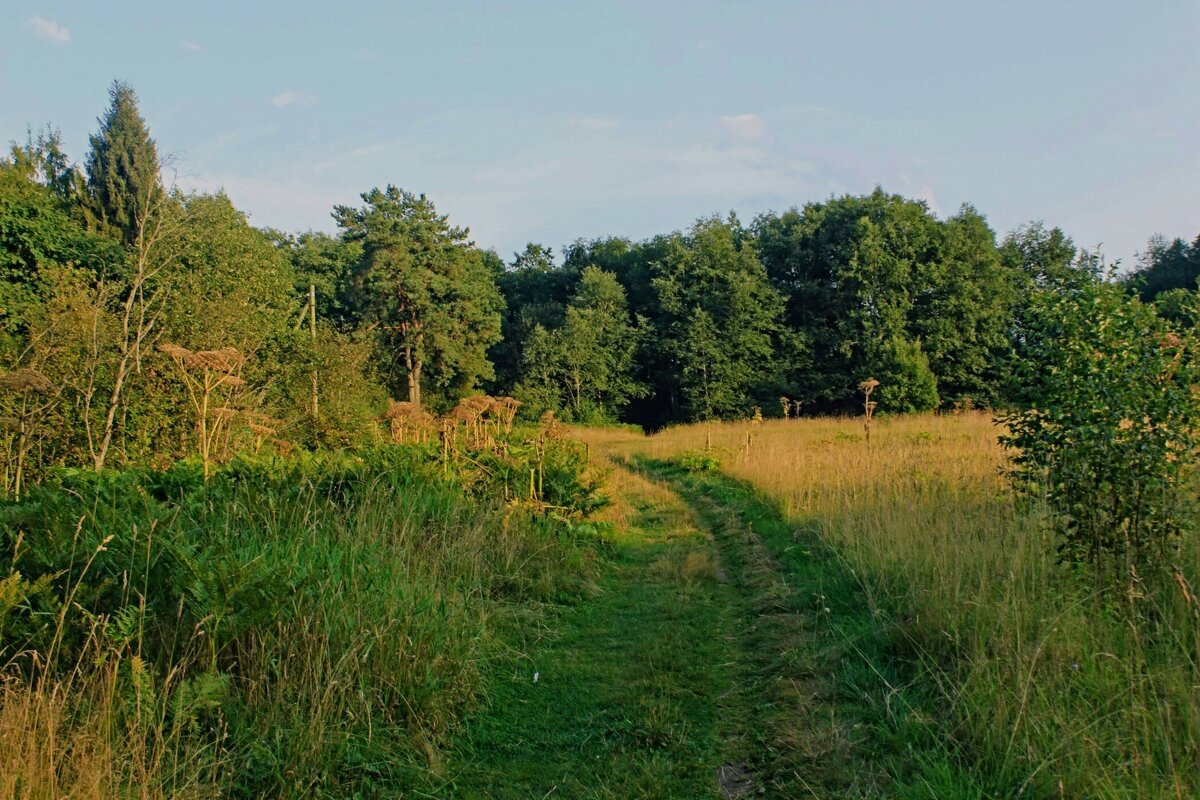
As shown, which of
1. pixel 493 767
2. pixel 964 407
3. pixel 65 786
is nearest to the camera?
pixel 65 786

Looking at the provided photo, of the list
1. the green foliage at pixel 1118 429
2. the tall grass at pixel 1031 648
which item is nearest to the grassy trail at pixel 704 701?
the tall grass at pixel 1031 648

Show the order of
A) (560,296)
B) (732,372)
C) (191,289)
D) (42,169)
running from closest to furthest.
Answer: (191,289) → (42,169) → (732,372) → (560,296)

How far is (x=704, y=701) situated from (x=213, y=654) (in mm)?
2815

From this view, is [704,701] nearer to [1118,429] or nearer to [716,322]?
[1118,429]

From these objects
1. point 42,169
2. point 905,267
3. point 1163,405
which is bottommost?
point 1163,405

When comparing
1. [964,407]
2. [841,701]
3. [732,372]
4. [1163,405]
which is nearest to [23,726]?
Answer: [841,701]

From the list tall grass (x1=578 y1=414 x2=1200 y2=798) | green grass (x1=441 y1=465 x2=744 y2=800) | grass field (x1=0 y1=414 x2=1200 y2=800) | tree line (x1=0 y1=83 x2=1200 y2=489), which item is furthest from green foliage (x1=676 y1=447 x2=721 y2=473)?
tree line (x1=0 y1=83 x2=1200 y2=489)

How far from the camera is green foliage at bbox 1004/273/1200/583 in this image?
412 cm

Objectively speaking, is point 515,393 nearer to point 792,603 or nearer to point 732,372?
point 732,372

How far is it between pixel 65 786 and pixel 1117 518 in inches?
211

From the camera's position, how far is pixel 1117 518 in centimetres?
420

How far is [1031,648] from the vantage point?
364 centimetres

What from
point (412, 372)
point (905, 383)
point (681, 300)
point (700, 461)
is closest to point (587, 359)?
point (681, 300)

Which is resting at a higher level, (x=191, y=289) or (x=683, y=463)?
(x=191, y=289)
